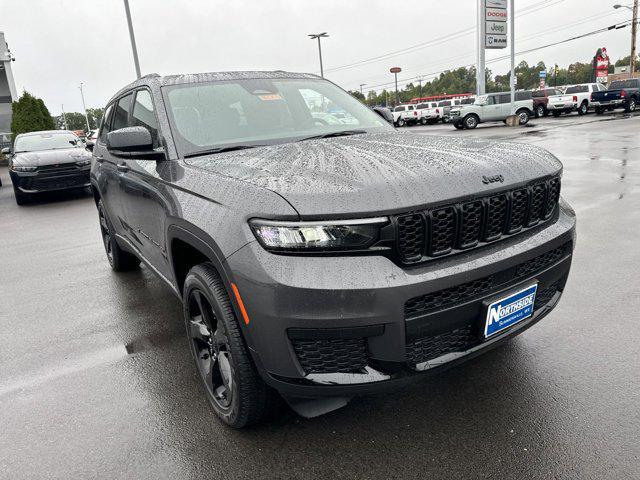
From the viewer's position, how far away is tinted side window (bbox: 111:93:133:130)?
3.81 meters

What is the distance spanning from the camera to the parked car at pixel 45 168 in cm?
1074

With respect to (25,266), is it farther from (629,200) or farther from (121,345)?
(629,200)

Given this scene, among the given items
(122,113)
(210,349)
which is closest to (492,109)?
(122,113)

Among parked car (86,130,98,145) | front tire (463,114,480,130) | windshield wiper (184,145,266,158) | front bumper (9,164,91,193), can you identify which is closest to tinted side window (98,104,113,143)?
windshield wiper (184,145,266,158)

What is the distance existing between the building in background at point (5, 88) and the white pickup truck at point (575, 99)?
34.6 meters

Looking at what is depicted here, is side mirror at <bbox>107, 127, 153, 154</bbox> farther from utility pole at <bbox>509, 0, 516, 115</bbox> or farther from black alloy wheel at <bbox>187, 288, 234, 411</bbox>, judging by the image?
utility pole at <bbox>509, 0, 516, 115</bbox>

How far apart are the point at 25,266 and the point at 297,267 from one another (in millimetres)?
5361

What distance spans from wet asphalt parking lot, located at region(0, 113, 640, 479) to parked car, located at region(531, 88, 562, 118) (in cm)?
2982

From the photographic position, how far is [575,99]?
29.6 m

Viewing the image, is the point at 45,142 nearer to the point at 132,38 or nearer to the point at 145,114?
the point at 132,38

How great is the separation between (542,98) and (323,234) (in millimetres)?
33150

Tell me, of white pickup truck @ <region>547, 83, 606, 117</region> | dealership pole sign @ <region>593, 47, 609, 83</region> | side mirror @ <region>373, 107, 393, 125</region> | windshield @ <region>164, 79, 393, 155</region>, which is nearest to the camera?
windshield @ <region>164, 79, 393, 155</region>

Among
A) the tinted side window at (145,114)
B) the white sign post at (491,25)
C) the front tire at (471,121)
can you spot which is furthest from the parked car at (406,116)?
the tinted side window at (145,114)

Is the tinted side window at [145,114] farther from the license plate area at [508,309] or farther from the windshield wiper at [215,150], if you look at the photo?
the license plate area at [508,309]
